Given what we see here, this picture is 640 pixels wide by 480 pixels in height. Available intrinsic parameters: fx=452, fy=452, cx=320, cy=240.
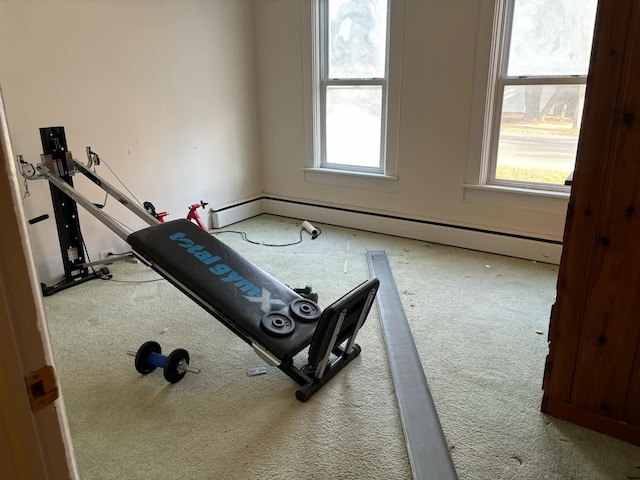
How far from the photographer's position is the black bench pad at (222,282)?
1979 mm

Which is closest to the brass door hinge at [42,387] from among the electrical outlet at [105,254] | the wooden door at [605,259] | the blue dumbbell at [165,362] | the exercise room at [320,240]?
the exercise room at [320,240]

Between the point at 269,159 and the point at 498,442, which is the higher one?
the point at 269,159

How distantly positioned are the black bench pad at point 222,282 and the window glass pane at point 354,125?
2.31 m

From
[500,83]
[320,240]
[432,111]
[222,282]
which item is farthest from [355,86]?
[222,282]

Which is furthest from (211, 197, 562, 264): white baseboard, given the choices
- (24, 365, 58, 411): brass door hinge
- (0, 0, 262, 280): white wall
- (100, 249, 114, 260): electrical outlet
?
(24, 365, 58, 411): brass door hinge

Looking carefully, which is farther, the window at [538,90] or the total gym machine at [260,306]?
the window at [538,90]

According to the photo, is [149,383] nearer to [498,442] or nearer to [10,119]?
[498,442]

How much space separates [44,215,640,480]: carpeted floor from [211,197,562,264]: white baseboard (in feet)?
1.32

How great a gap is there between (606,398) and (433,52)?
2814mm

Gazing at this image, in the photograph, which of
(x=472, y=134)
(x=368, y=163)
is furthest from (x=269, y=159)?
(x=472, y=134)

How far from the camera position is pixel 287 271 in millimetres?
3398

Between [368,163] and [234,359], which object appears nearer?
[234,359]

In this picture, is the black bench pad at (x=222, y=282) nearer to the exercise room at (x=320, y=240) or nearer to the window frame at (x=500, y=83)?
the exercise room at (x=320, y=240)

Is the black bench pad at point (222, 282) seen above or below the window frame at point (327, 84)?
below
